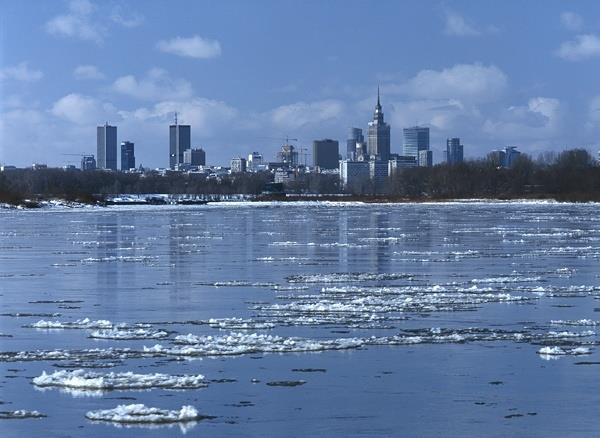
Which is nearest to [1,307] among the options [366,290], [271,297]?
[271,297]

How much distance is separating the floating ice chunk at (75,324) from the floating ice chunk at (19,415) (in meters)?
5.30

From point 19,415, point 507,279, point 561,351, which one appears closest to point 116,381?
point 19,415

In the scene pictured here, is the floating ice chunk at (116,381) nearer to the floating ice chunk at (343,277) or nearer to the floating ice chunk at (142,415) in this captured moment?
the floating ice chunk at (142,415)

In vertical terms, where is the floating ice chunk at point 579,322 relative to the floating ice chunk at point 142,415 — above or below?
above

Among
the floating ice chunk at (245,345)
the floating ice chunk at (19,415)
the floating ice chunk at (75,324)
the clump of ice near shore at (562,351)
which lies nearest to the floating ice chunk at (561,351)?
the clump of ice near shore at (562,351)

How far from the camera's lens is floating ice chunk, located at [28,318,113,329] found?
15401mm

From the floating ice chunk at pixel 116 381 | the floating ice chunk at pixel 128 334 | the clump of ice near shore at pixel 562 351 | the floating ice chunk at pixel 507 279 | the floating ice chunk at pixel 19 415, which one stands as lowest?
the floating ice chunk at pixel 19 415

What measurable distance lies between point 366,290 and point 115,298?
4.33 meters

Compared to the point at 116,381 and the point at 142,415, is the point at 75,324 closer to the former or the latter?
the point at 116,381

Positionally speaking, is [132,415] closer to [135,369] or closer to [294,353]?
[135,369]

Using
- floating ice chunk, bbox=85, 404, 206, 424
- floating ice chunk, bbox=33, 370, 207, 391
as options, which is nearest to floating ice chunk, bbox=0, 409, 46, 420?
floating ice chunk, bbox=85, 404, 206, 424

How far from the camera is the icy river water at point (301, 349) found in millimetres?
9812

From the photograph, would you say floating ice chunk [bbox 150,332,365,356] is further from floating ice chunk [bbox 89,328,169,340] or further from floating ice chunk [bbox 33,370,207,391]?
floating ice chunk [bbox 33,370,207,391]

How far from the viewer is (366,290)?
20484mm
